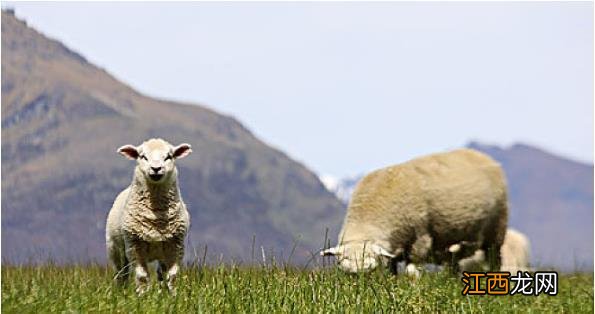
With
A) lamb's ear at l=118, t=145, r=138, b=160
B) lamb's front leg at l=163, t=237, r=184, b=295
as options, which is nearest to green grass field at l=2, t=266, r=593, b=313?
lamb's front leg at l=163, t=237, r=184, b=295

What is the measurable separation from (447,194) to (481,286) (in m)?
4.55

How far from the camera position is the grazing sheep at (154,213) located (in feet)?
32.7

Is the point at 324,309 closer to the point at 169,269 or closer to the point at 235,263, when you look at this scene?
the point at 235,263

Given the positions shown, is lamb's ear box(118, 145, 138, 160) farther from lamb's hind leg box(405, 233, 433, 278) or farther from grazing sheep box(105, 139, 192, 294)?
lamb's hind leg box(405, 233, 433, 278)

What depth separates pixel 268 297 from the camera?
7.95 m

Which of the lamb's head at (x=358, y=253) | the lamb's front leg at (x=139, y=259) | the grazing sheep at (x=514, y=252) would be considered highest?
the grazing sheep at (x=514, y=252)

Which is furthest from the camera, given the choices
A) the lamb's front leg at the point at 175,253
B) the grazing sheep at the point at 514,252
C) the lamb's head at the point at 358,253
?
the grazing sheep at the point at 514,252

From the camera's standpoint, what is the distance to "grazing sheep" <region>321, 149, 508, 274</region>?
1463cm

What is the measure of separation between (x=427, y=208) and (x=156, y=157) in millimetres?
6119

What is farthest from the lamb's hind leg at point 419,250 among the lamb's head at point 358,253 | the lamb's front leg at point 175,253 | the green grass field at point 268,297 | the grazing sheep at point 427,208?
the lamb's front leg at point 175,253

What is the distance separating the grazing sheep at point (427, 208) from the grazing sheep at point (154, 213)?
413 centimetres

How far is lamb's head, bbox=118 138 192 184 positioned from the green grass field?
0.96 m

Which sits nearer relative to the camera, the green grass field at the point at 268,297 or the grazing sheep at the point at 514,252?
the green grass field at the point at 268,297

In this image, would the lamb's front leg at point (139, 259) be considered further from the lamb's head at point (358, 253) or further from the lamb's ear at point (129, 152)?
the lamb's head at point (358, 253)
